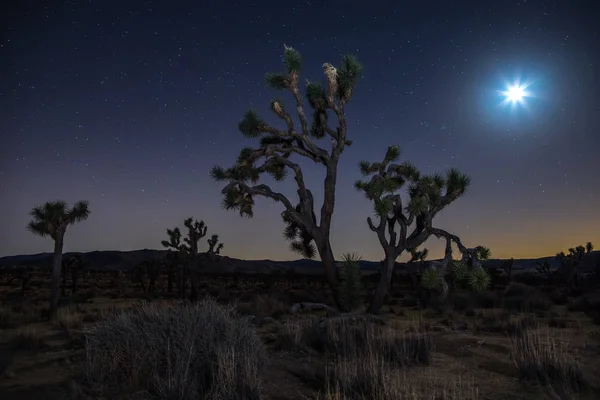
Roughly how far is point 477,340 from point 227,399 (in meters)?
Answer: 6.62

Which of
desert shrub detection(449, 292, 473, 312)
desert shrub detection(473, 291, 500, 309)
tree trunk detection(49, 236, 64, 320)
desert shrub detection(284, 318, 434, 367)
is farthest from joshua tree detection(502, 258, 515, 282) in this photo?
tree trunk detection(49, 236, 64, 320)

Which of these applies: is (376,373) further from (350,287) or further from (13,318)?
(13,318)

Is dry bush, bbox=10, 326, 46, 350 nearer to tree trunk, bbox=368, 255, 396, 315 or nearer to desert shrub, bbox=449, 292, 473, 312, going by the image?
tree trunk, bbox=368, 255, 396, 315

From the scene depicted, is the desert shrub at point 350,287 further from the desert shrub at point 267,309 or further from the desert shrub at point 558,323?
the desert shrub at point 558,323

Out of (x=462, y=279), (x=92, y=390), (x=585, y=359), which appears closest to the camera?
(x=92, y=390)

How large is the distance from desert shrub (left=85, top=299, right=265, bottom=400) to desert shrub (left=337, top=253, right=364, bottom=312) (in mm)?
8632

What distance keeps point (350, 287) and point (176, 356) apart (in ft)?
33.4

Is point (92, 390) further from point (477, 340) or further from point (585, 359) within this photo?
point (585, 359)

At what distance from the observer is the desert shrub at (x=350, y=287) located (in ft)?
51.9

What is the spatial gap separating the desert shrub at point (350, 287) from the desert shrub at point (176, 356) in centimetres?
863

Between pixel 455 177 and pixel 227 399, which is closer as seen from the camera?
pixel 227 399

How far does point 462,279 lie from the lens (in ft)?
43.8

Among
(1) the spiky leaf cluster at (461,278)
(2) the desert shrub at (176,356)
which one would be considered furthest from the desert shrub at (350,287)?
(2) the desert shrub at (176,356)

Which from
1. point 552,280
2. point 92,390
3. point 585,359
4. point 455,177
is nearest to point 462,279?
point 455,177
